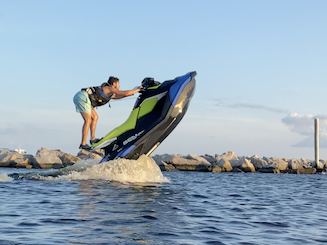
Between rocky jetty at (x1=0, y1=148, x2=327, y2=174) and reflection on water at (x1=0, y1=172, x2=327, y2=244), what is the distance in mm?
27801

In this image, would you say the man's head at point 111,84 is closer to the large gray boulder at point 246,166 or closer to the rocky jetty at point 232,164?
the rocky jetty at point 232,164

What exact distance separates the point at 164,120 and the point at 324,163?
4251 cm

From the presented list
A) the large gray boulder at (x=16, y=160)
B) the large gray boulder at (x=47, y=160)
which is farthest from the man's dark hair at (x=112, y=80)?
the large gray boulder at (x=16, y=160)

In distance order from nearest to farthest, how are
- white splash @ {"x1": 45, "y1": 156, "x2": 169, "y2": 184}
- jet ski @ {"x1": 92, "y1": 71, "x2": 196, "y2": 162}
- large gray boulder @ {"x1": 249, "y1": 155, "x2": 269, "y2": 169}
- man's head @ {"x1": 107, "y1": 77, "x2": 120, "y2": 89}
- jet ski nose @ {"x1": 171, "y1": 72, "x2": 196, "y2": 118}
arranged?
jet ski nose @ {"x1": 171, "y1": 72, "x2": 196, "y2": 118} → jet ski @ {"x1": 92, "y1": 71, "x2": 196, "y2": 162} → white splash @ {"x1": 45, "y1": 156, "x2": 169, "y2": 184} → man's head @ {"x1": 107, "y1": 77, "x2": 120, "y2": 89} → large gray boulder @ {"x1": 249, "y1": 155, "x2": 269, "y2": 169}

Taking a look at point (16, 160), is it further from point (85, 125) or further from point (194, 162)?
point (85, 125)

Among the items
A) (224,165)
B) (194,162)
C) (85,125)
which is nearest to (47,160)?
(194,162)

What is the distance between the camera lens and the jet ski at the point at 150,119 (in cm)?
1316

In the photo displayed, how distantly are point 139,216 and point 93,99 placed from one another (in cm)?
676

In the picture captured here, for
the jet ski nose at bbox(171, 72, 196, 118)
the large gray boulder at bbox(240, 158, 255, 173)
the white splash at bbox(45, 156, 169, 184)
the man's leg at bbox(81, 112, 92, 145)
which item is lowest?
the large gray boulder at bbox(240, 158, 255, 173)

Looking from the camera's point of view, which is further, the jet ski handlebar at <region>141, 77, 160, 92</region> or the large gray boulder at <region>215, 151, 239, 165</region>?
the large gray boulder at <region>215, 151, 239, 165</region>

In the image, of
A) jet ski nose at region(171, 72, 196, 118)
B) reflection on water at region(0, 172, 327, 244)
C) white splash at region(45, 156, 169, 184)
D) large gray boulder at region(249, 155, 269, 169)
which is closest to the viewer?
reflection on water at region(0, 172, 327, 244)

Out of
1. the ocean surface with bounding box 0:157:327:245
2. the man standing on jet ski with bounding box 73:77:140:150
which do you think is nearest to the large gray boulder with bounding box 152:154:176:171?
the man standing on jet ski with bounding box 73:77:140:150

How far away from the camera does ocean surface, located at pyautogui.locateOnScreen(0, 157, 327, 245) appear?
603cm

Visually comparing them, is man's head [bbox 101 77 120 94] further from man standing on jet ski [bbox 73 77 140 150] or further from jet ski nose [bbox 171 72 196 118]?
jet ski nose [bbox 171 72 196 118]
